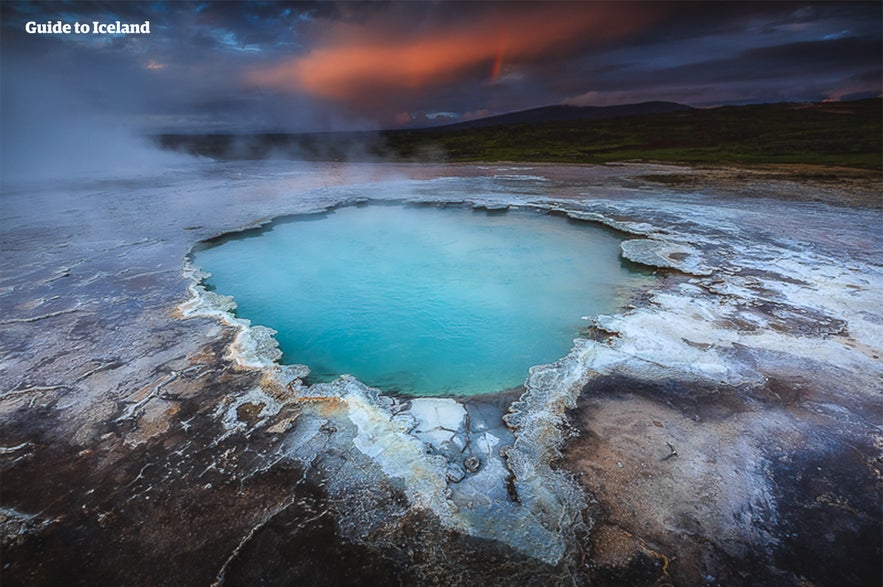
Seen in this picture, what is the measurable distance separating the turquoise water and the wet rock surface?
1.70ft

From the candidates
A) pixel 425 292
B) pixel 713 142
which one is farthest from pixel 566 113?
pixel 425 292

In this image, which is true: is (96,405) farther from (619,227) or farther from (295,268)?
(619,227)

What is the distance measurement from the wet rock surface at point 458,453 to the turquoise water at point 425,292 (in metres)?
0.52

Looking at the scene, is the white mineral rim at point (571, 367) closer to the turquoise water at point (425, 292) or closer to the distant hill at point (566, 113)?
the turquoise water at point (425, 292)

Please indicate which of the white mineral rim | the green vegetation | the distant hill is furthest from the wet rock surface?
the distant hill

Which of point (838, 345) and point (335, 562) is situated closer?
point (335, 562)

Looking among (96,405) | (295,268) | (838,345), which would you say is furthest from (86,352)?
(838,345)

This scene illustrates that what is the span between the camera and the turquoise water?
183 inches

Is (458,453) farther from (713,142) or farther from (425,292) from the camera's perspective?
(713,142)

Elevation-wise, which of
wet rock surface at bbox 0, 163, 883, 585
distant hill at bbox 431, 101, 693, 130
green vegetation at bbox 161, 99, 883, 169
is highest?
distant hill at bbox 431, 101, 693, 130

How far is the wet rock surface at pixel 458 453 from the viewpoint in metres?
2.28

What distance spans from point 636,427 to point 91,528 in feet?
12.6

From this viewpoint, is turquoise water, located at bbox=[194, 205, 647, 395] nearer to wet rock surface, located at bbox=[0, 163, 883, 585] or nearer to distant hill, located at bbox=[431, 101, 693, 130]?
wet rock surface, located at bbox=[0, 163, 883, 585]

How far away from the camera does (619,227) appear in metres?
8.93
